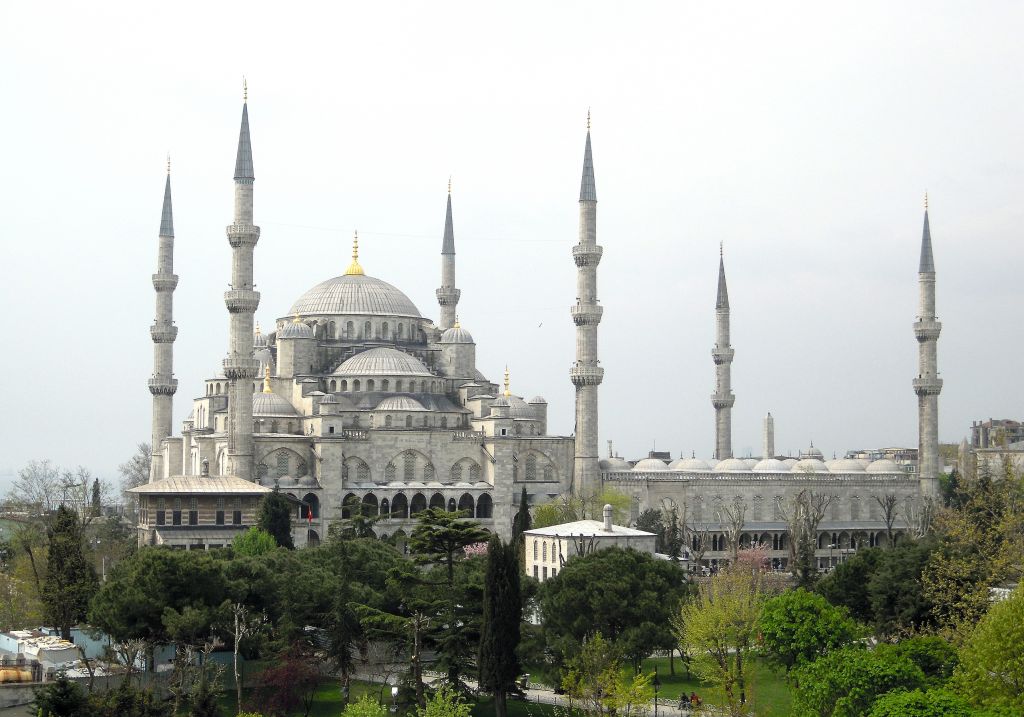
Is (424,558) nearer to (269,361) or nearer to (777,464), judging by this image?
(269,361)

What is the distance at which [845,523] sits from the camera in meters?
64.1

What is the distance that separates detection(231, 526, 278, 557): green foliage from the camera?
42906 mm

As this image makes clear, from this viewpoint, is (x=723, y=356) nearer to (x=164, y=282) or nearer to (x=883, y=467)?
(x=883, y=467)

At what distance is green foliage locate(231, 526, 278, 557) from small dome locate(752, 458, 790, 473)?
2598cm

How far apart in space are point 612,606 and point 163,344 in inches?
1278

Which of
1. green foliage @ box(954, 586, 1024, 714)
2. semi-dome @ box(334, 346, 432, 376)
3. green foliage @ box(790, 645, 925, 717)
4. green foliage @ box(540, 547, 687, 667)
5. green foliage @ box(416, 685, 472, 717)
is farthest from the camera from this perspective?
semi-dome @ box(334, 346, 432, 376)

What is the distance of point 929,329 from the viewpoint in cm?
6378

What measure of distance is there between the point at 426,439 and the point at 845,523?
18.6 m

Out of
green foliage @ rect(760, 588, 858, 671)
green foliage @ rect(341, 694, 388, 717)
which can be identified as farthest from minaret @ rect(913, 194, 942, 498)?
green foliage @ rect(341, 694, 388, 717)

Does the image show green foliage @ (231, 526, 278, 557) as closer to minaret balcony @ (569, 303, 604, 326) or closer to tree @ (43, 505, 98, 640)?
tree @ (43, 505, 98, 640)

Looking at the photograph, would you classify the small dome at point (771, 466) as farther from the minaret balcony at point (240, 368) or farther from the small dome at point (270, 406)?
the minaret balcony at point (240, 368)

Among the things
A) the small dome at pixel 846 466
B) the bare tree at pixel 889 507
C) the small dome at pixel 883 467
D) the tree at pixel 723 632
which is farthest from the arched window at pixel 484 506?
the tree at pixel 723 632

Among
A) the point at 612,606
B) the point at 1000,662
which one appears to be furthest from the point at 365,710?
the point at 1000,662

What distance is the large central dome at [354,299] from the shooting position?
64.2m
